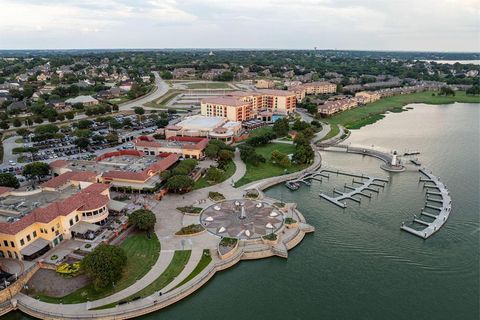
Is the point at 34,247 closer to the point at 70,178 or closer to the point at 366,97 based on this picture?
the point at 70,178

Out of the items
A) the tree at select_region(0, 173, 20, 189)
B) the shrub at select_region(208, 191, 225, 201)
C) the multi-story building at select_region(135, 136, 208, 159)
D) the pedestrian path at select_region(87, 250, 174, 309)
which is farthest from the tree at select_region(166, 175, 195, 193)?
the tree at select_region(0, 173, 20, 189)

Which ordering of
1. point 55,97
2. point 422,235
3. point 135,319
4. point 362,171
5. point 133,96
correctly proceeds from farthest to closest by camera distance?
point 133,96
point 55,97
point 362,171
point 422,235
point 135,319

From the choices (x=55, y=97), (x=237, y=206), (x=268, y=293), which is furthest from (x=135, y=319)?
(x=55, y=97)

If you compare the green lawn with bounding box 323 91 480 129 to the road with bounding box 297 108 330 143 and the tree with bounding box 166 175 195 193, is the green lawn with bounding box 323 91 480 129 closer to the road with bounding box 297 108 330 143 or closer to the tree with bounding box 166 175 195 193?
the road with bounding box 297 108 330 143

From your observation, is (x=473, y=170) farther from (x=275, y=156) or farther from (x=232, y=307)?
(x=232, y=307)

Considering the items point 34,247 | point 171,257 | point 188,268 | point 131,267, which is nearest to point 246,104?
point 171,257
